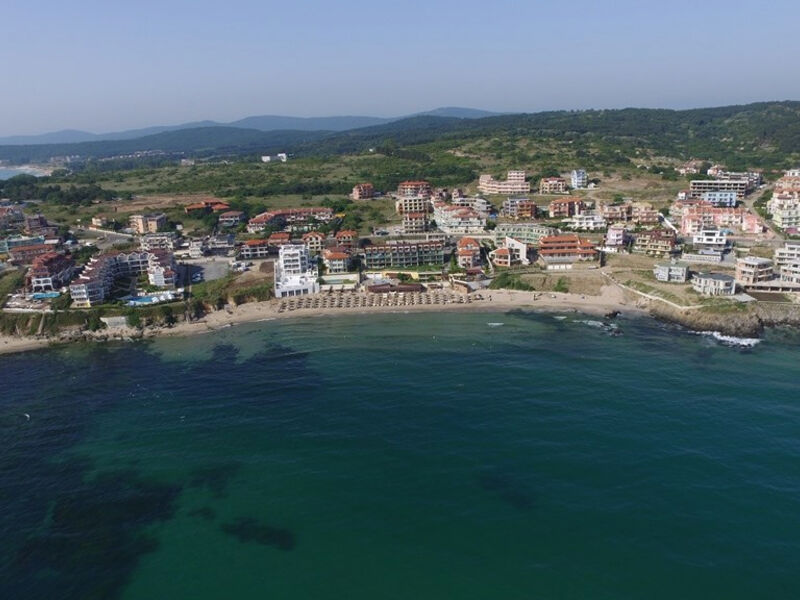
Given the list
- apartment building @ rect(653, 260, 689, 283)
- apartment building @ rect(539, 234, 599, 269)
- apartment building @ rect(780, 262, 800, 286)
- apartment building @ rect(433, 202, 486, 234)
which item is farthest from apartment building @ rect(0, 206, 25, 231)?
apartment building @ rect(780, 262, 800, 286)

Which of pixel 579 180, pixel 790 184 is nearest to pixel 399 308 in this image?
pixel 579 180

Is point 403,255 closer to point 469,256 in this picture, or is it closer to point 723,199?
point 469,256

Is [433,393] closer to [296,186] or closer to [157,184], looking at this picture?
[296,186]

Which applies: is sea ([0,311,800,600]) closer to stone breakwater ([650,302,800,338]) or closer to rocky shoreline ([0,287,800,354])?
stone breakwater ([650,302,800,338])

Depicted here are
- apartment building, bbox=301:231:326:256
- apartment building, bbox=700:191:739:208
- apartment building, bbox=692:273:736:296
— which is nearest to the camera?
apartment building, bbox=692:273:736:296

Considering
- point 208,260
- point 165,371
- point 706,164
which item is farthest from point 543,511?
point 706,164

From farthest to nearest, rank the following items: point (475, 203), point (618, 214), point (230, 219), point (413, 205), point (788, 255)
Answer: point (413, 205), point (475, 203), point (230, 219), point (618, 214), point (788, 255)

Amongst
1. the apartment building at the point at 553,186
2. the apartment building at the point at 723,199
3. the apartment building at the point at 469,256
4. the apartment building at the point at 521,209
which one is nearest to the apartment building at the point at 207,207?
the apartment building at the point at 521,209
